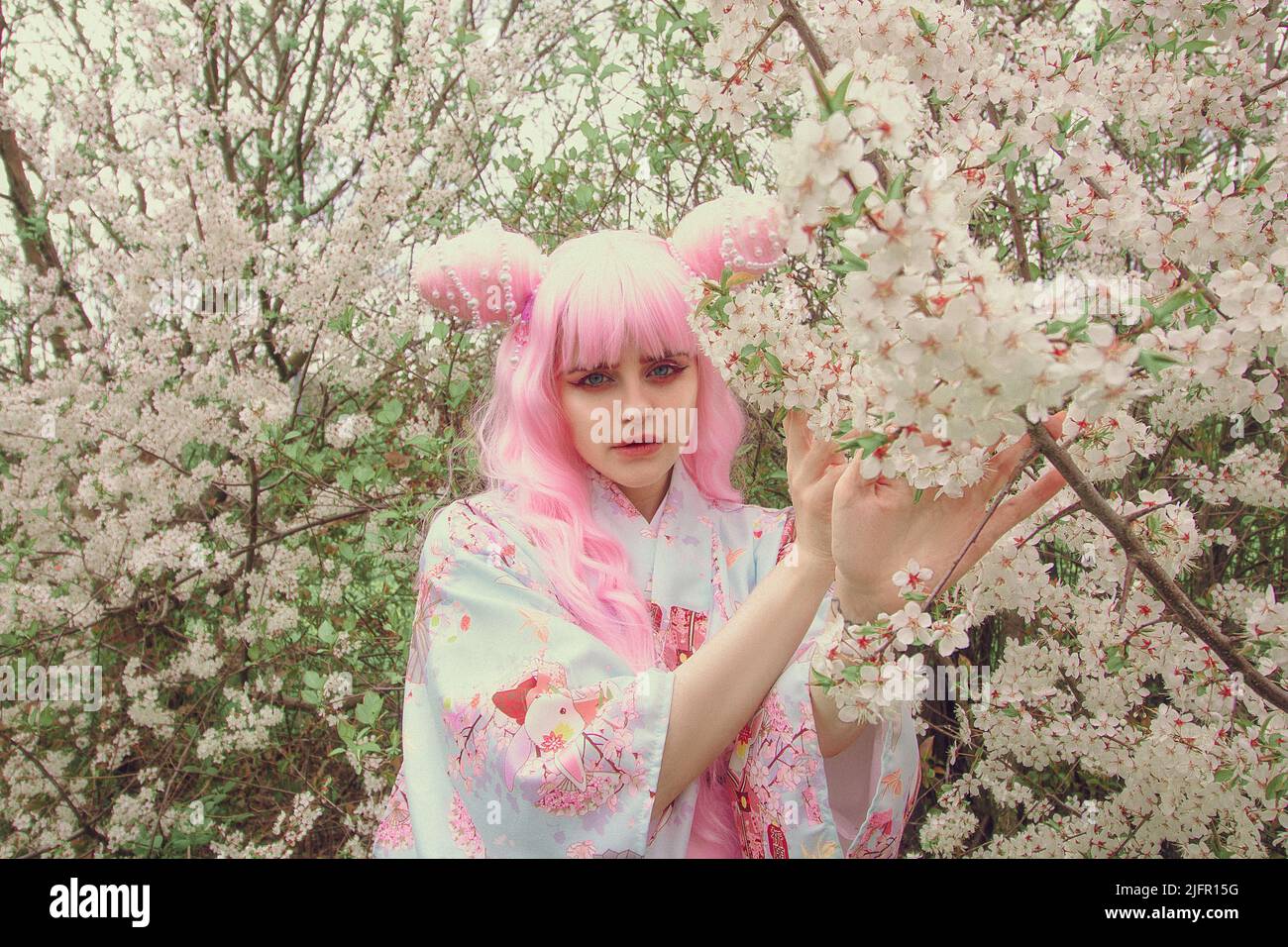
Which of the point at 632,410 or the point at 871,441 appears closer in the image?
the point at 871,441

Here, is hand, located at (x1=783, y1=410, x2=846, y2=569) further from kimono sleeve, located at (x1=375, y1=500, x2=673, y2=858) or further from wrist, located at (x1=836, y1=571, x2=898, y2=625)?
kimono sleeve, located at (x1=375, y1=500, x2=673, y2=858)

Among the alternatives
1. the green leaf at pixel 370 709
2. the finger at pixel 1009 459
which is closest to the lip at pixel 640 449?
the finger at pixel 1009 459

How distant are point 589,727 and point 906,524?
0.51 meters

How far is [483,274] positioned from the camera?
→ 168cm

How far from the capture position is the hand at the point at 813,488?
1.28m

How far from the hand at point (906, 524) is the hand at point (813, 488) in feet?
0.22

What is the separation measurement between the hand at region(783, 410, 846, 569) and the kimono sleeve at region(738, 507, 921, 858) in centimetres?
8

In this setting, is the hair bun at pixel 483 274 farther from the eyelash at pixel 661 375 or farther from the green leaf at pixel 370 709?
the green leaf at pixel 370 709

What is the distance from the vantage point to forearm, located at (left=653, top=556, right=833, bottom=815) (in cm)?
128

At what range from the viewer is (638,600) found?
1.54 m

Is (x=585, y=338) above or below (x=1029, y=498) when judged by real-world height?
above

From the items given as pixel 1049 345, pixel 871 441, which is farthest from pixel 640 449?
pixel 1049 345

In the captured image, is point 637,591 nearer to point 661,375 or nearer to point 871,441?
point 661,375

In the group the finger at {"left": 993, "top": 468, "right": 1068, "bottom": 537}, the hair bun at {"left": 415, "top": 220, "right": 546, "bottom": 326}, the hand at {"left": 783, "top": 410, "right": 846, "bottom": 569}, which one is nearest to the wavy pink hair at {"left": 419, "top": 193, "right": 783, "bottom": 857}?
the hair bun at {"left": 415, "top": 220, "right": 546, "bottom": 326}
